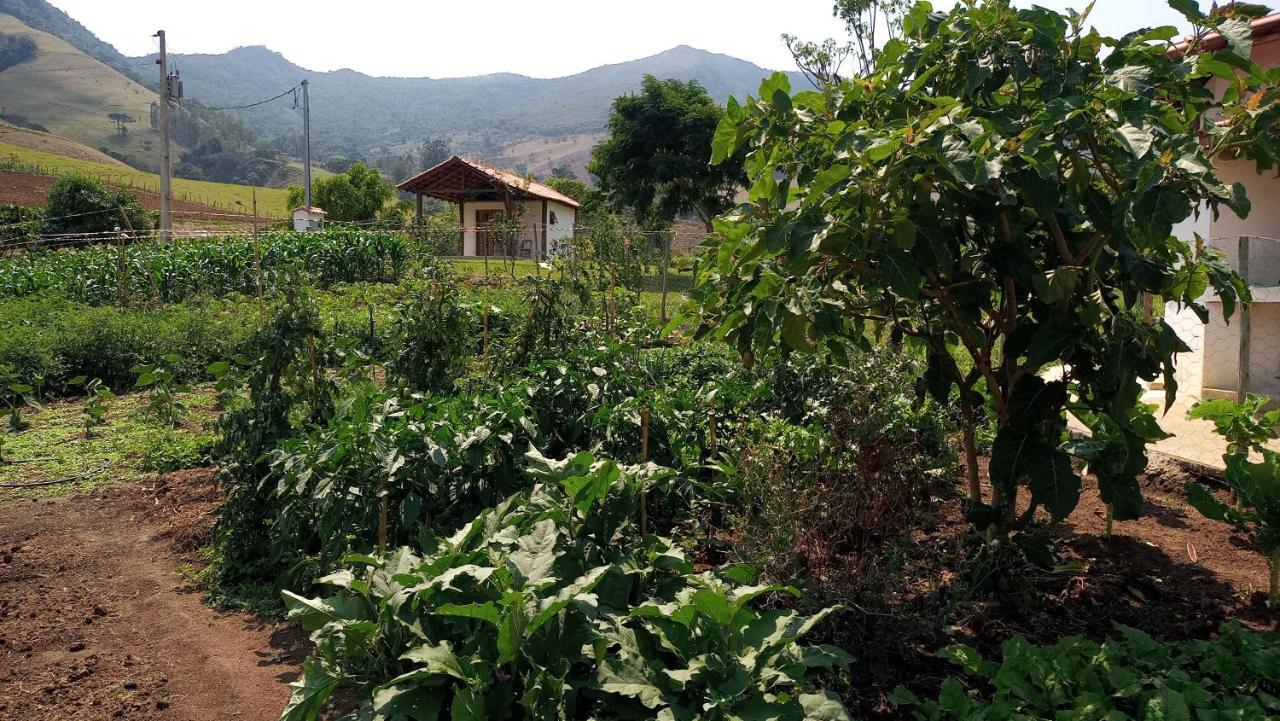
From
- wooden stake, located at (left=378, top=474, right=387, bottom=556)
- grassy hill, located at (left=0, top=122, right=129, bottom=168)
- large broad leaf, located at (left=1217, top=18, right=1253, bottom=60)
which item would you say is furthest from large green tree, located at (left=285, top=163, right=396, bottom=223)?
Result: large broad leaf, located at (left=1217, top=18, right=1253, bottom=60)

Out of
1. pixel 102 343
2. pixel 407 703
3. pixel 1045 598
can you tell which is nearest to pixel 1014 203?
pixel 1045 598

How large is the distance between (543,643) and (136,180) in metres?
73.9

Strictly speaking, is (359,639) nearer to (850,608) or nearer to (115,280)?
(850,608)

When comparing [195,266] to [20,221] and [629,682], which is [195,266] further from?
[20,221]

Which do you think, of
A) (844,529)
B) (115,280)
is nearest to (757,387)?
(844,529)

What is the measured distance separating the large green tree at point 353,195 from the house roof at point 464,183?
10.3 metres

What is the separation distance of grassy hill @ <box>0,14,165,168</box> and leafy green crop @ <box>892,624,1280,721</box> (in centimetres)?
11998

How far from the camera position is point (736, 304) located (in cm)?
344

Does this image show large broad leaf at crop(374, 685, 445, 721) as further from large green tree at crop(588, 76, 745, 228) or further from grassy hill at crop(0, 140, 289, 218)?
grassy hill at crop(0, 140, 289, 218)

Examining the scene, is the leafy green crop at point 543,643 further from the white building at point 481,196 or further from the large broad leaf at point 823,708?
the white building at point 481,196

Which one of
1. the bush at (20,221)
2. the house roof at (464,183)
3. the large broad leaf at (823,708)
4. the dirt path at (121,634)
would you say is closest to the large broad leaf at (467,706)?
the large broad leaf at (823,708)

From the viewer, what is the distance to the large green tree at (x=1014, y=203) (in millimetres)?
2787

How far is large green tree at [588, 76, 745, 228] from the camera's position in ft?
98.6

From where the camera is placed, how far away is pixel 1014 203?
2750mm
